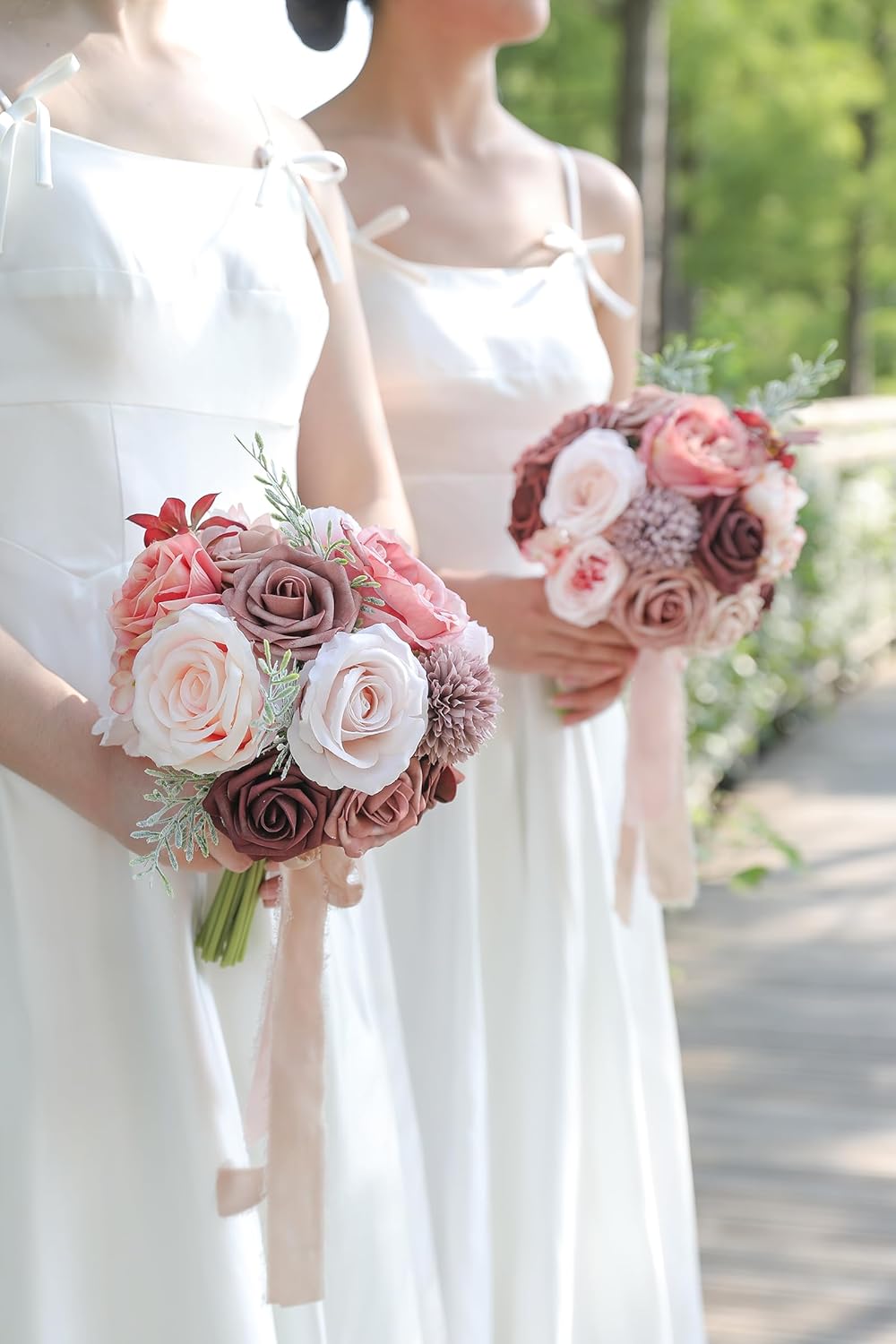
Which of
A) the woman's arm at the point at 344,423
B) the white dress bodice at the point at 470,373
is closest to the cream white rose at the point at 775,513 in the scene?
the white dress bodice at the point at 470,373

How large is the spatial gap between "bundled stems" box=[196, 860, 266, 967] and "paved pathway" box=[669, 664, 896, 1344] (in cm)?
196

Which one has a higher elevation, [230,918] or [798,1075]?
[230,918]

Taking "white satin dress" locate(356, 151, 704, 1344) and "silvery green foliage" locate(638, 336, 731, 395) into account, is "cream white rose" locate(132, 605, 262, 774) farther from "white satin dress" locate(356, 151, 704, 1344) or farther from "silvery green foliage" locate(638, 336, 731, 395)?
"silvery green foliage" locate(638, 336, 731, 395)

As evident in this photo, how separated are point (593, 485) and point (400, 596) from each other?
2.91 feet

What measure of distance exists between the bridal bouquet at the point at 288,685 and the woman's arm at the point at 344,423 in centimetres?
55

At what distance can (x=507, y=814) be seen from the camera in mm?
2818

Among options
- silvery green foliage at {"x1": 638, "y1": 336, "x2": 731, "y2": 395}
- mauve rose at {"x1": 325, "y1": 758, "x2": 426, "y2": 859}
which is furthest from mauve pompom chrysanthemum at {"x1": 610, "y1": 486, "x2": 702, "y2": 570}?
mauve rose at {"x1": 325, "y1": 758, "x2": 426, "y2": 859}

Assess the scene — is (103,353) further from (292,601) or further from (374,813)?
(374,813)

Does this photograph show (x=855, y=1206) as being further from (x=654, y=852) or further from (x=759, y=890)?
(x=759, y=890)

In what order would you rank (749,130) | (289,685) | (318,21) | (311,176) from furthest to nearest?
(749,130) → (318,21) → (311,176) → (289,685)

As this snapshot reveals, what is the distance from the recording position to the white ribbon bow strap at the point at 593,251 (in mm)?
2889

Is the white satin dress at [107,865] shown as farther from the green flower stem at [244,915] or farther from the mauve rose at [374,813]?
the mauve rose at [374,813]

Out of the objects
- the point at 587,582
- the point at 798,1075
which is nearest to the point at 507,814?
the point at 587,582

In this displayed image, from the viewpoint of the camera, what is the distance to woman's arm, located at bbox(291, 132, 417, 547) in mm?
2244
